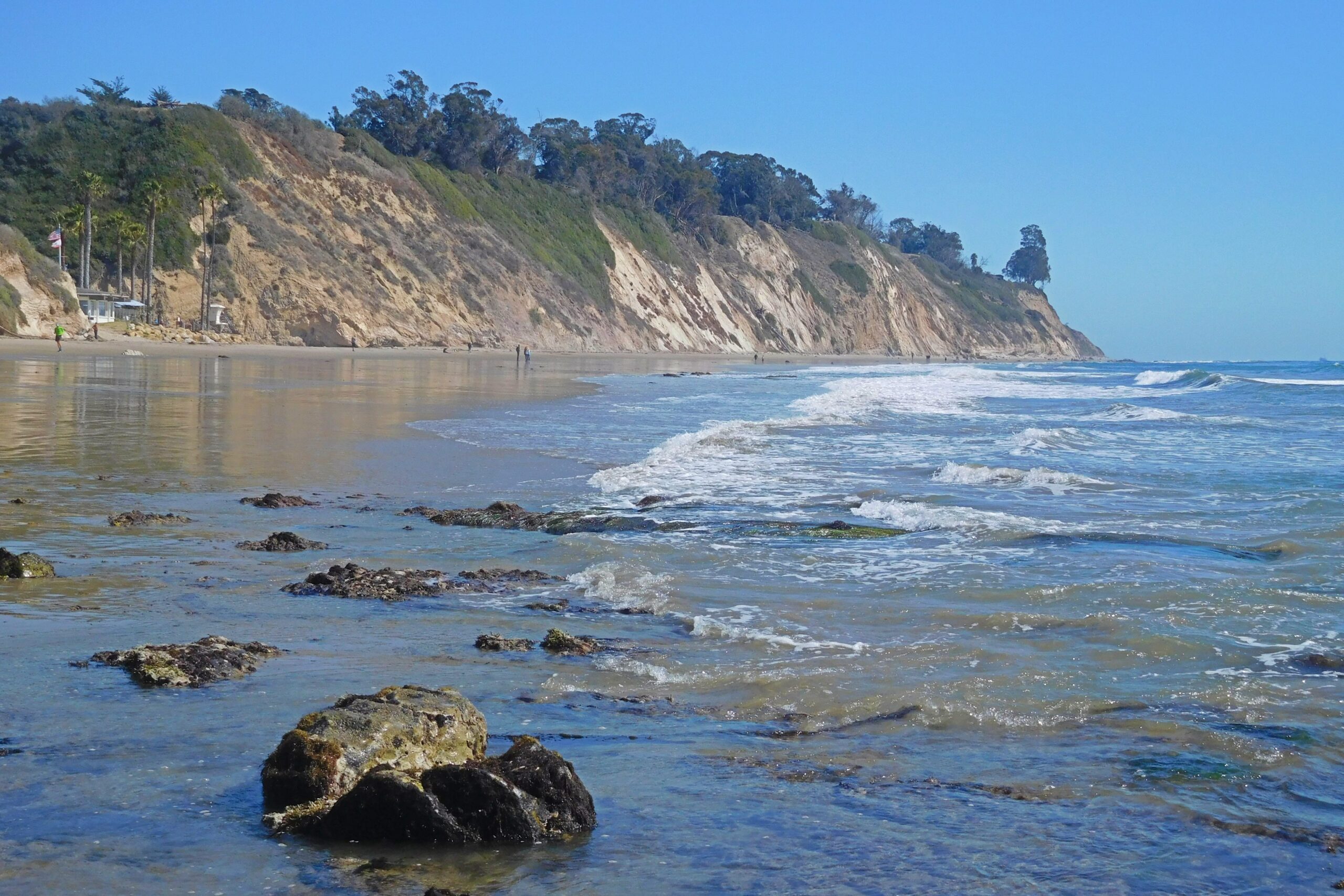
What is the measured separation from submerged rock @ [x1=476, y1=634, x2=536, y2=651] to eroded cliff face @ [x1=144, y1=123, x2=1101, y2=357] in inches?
2215

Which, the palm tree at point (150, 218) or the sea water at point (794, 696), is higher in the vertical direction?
the palm tree at point (150, 218)

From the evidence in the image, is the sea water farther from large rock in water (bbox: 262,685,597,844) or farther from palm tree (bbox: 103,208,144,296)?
palm tree (bbox: 103,208,144,296)

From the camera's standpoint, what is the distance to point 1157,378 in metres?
69.2

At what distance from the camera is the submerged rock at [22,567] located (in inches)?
292

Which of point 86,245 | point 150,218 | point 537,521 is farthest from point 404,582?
point 150,218

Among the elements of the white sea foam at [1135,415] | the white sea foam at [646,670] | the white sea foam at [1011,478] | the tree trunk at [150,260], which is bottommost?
the white sea foam at [646,670]

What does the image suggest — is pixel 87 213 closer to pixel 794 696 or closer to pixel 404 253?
pixel 404 253

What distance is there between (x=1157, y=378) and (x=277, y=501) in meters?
66.4

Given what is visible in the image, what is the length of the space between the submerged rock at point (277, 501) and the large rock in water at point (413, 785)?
713 centimetres

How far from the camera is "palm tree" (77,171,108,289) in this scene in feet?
173

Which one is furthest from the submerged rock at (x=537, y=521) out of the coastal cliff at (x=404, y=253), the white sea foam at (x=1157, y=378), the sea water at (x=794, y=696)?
the white sea foam at (x=1157, y=378)

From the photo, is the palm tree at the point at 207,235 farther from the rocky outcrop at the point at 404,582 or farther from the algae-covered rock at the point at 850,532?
the rocky outcrop at the point at 404,582

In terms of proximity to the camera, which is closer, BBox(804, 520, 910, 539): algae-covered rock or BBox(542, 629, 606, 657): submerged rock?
BBox(542, 629, 606, 657): submerged rock

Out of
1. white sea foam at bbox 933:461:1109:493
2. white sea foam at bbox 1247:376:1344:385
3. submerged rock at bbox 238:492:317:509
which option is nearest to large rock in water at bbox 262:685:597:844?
submerged rock at bbox 238:492:317:509
